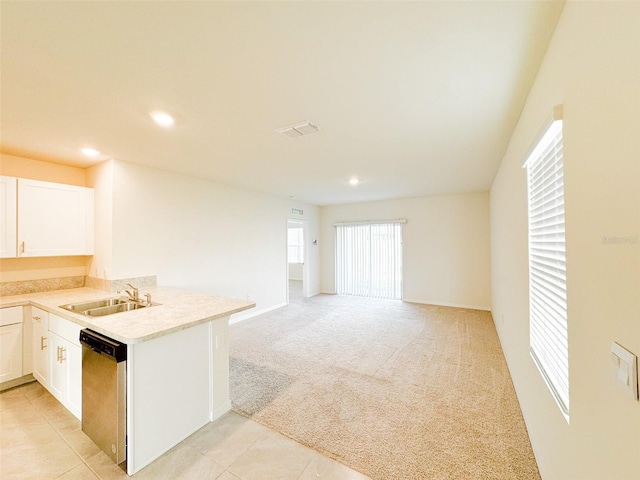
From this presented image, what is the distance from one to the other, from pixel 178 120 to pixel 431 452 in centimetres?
322

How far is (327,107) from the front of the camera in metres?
2.01

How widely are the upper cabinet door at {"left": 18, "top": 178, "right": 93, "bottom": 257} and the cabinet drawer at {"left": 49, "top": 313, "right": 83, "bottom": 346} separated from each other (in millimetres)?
1070

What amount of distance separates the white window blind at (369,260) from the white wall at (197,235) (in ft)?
6.04

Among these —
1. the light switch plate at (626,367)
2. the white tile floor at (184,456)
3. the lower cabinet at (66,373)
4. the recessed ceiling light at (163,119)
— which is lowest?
the white tile floor at (184,456)

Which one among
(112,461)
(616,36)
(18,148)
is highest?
(18,148)

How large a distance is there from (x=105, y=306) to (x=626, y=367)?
3.61 meters

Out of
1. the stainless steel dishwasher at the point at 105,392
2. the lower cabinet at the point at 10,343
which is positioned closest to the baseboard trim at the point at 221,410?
the stainless steel dishwasher at the point at 105,392

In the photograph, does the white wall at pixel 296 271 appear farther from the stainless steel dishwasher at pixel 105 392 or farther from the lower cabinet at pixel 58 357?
the stainless steel dishwasher at pixel 105 392

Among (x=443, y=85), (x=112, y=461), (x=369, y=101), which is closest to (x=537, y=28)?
(x=443, y=85)

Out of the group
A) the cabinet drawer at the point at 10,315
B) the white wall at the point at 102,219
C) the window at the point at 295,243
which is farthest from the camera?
the window at the point at 295,243

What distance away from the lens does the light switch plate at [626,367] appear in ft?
2.25

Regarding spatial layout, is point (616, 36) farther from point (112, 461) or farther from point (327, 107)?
point (112, 461)

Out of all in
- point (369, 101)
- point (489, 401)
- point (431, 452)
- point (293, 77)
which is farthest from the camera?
point (489, 401)

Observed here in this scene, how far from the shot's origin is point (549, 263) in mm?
1475
